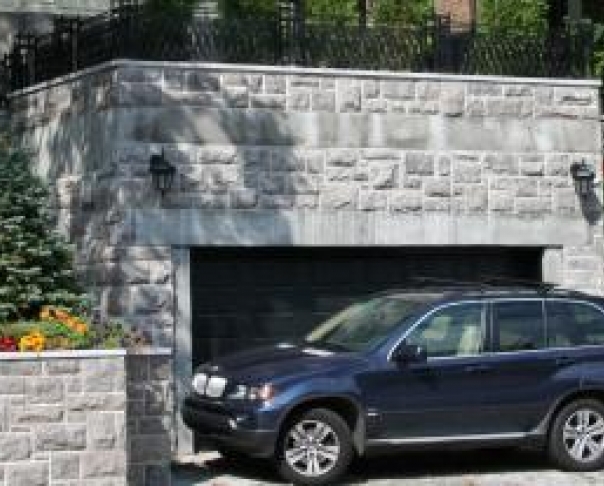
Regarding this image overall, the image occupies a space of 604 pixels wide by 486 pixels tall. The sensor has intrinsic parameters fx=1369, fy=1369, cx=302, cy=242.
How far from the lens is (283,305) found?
15562 mm

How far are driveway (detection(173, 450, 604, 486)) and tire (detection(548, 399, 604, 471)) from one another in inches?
4.6

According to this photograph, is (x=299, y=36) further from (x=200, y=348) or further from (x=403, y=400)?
(x=403, y=400)

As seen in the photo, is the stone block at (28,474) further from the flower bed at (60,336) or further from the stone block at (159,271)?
the stone block at (159,271)

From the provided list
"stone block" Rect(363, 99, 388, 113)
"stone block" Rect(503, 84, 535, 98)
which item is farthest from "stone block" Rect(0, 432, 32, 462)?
"stone block" Rect(503, 84, 535, 98)

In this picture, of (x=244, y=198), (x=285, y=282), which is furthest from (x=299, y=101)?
(x=285, y=282)

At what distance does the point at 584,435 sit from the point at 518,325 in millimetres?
1227

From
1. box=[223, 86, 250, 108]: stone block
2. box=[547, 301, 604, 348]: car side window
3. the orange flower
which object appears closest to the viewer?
the orange flower

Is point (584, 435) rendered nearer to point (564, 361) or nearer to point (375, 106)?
point (564, 361)

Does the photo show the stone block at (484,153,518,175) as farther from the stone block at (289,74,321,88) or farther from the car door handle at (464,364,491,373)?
the car door handle at (464,364,491,373)

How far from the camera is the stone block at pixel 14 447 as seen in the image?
10945mm

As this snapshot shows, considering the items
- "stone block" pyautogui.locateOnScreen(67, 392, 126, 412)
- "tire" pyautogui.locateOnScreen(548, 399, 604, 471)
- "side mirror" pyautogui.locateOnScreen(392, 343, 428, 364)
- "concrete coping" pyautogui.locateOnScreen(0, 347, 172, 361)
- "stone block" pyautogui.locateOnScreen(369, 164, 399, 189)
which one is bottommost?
"tire" pyautogui.locateOnScreen(548, 399, 604, 471)

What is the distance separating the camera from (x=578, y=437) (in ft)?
43.1

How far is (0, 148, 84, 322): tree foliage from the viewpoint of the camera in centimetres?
1334

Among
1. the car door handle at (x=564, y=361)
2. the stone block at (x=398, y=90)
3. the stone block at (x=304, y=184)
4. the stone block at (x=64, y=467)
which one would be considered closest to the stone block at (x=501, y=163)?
the stone block at (x=398, y=90)
